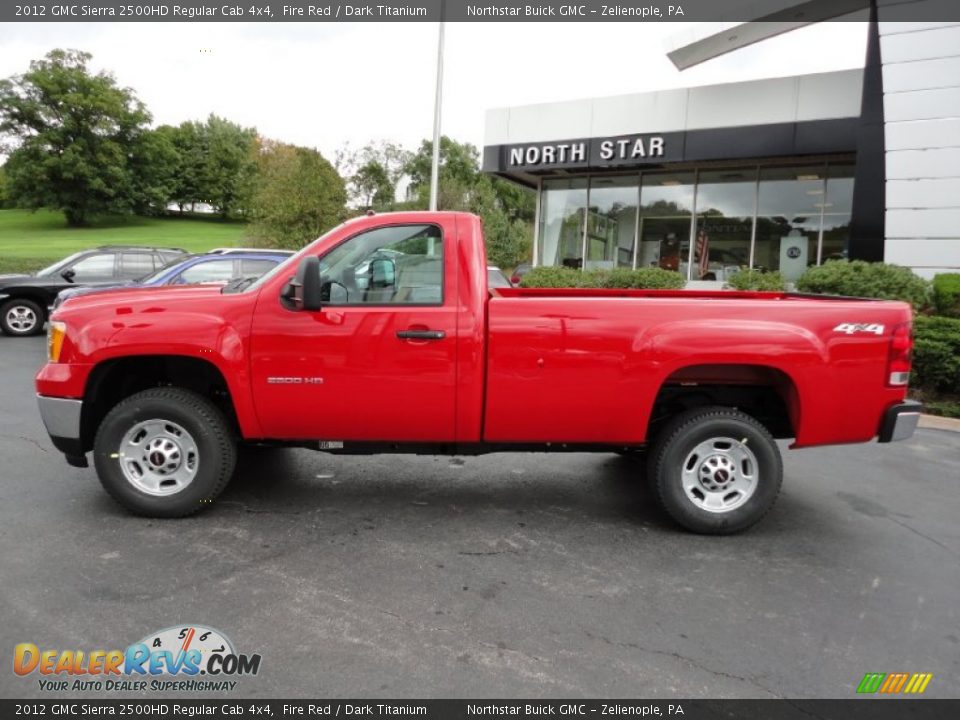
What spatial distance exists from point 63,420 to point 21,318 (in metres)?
10.8

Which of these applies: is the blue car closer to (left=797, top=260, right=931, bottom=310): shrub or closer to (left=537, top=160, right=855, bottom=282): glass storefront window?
(left=797, top=260, right=931, bottom=310): shrub

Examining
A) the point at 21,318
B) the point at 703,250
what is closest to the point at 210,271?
the point at 21,318

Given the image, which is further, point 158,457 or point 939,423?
point 939,423

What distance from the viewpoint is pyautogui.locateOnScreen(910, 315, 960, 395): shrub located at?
888 centimetres

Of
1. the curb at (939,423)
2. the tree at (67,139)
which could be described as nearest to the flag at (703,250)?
the curb at (939,423)

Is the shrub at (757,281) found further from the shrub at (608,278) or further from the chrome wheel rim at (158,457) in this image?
the chrome wheel rim at (158,457)

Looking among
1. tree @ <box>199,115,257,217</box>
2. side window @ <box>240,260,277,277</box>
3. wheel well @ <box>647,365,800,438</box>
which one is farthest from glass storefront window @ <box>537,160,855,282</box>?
tree @ <box>199,115,257,217</box>

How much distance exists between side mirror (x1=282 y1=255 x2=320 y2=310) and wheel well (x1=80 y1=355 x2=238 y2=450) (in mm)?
746

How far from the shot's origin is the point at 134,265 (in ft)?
44.1

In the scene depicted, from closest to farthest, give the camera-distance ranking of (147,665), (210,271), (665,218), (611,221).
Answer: (147,665)
(210,271)
(665,218)
(611,221)

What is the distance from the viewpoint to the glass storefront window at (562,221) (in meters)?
21.3

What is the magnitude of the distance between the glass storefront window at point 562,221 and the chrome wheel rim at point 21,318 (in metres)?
14.2

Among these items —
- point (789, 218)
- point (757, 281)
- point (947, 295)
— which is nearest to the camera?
point (947, 295)

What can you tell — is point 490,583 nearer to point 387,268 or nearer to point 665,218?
point 387,268
